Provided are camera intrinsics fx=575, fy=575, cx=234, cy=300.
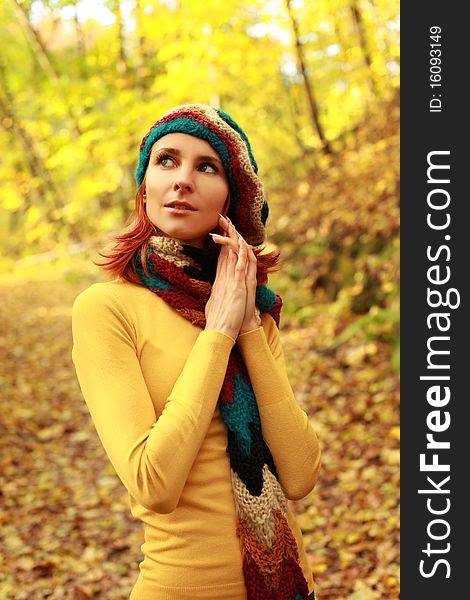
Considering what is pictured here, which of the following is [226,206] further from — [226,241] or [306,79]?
[306,79]

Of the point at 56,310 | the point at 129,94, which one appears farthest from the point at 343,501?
the point at 56,310

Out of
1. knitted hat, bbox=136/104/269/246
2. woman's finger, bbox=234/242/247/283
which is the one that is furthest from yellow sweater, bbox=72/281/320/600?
knitted hat, bbox=136/104/269/246

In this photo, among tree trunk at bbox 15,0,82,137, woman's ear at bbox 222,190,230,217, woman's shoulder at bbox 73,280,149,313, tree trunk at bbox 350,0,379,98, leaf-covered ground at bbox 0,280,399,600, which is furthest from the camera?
tree trunk at bbox 15,0,82,137

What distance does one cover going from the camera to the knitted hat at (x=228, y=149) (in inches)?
65.1

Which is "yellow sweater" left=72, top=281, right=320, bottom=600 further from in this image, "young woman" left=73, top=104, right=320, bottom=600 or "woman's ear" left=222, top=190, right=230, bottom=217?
"woman's ear" left=222, top=190, right=230, bottom=217

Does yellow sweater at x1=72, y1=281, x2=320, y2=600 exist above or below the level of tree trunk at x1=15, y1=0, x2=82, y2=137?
below

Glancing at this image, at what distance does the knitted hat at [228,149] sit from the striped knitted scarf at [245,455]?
18 cm

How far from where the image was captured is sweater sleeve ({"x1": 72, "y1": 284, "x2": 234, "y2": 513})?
138cm

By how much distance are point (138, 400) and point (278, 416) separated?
0.41 metres

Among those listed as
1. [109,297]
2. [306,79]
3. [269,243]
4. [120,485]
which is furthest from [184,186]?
[306,79]

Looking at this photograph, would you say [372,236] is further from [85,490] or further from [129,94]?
[85,490]

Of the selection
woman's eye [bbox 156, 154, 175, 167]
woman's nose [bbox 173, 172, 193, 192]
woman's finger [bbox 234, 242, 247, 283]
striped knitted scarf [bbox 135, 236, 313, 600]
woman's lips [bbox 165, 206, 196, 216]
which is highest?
woman's eye [bbox 156, 154, 175, 167]

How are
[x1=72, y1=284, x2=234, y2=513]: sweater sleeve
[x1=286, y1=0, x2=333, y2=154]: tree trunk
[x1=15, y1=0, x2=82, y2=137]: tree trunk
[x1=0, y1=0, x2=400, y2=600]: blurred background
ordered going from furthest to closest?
[x1=15, y1=0, x2=82, y2=137]: tree trunk
[x1=286, y1=0, x2=333, y2=154]: tree trunk
[x1=0, y1=0, x2=400, y2=600]: blurred background
[x1=72, y1=284, x2=234, y2=513]: sweater sleeve

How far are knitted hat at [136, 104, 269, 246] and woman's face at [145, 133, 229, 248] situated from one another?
22 mm
